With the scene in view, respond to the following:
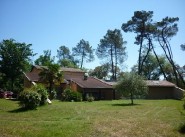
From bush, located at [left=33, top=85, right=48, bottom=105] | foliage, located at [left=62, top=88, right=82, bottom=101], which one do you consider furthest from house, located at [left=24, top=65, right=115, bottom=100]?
bush, located at [left=33, top=85, right=48, bottom=105]

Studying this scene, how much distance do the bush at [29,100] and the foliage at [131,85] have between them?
46.2 ft

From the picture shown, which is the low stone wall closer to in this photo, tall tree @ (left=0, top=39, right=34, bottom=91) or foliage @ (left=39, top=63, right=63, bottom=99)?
foliage @ (left=39, top=63, right=63, bottom=99)

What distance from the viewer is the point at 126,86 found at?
39.1 meters

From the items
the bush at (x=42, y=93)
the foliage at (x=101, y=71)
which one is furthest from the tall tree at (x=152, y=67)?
the bush at (x=42, y=93)

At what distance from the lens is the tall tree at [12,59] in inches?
2218

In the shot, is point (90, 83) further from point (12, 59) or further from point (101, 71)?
point (101, 71)

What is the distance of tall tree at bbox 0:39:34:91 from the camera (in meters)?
56.3

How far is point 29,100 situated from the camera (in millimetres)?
29078

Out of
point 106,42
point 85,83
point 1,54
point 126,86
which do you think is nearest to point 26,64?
point 1,54

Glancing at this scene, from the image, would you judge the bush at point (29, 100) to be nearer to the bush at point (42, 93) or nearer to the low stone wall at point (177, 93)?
the bush at point (42, 93)

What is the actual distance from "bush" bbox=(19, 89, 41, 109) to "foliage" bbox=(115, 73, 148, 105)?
46.2 feet

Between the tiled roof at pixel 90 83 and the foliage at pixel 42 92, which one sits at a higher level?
the tiled roof at pixel 90 83

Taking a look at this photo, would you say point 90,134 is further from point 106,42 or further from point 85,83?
point 106,42

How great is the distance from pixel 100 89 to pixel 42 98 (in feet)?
69.1
